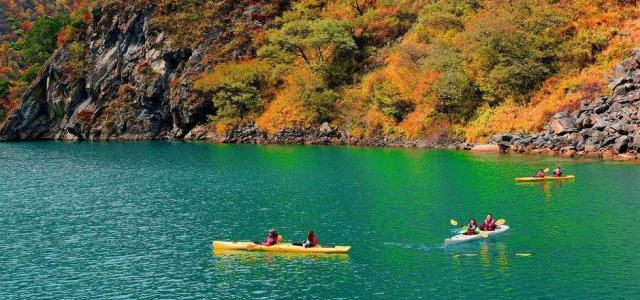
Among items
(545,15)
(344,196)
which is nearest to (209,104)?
(545,15)

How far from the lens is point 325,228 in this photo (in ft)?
172

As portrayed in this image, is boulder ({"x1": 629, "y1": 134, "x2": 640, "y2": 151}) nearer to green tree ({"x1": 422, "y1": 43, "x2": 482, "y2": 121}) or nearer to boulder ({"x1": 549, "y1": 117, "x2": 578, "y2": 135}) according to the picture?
boulder ({"x1": 549, "y1": 117, "x2": 578, "y2": 135})

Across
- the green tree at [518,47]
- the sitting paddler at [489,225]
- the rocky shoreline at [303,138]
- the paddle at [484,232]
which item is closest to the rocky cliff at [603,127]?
the green tree at [518,47]

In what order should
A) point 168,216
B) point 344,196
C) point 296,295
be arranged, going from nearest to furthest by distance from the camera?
point 296,295 < point 168,216 < point 344,196

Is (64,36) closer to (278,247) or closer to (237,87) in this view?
(237,87)

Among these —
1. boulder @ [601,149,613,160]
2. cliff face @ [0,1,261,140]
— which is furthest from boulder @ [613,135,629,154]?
cliff face @ [0,1,261,140]

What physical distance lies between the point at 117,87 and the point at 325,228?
384ft

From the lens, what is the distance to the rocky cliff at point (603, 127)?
8344 centimetres

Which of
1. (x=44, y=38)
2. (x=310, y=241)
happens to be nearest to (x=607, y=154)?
(x=310, y=241)

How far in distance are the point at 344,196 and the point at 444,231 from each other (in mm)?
17336

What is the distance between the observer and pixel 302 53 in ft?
446

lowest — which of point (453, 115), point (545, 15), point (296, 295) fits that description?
point (296, 295)

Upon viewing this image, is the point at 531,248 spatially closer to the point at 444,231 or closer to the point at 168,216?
the point at 444,231

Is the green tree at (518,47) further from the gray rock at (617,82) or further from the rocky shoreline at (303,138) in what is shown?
the gray rock at (617,82)
